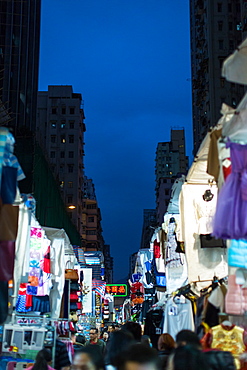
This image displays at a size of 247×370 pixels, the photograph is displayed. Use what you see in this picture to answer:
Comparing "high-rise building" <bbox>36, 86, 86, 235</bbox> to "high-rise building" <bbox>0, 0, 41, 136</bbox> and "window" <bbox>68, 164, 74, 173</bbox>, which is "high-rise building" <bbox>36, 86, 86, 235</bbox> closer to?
"window" <bbox>68, 164, 74, 173</bbox>

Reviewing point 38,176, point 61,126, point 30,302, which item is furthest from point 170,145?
point 30,302

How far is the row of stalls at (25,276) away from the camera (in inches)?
233

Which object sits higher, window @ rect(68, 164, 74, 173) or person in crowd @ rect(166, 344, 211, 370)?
window @ rect(68, 164, 74, 173)

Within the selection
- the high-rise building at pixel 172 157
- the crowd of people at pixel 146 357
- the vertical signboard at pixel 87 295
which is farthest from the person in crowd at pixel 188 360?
the high-rise building at pixel 172 157

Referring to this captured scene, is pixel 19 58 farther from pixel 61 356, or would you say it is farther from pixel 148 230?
pixel 148 230

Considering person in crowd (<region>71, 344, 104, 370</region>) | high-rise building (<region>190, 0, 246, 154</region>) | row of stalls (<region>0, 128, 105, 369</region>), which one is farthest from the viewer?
high-rise building (<region>190, 0, 246, 154</region>)

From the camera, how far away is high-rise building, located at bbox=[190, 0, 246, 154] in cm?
4997

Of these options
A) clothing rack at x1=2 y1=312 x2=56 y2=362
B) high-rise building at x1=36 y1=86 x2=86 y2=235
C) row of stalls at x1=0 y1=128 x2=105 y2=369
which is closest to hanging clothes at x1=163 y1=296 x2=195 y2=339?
row of stalls at x1=0 y1=128 x2=105 y2=369

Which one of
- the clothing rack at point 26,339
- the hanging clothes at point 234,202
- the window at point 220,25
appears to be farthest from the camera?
the window at point 220,25

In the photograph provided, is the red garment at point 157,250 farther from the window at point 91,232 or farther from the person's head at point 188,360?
the window at point 91,232

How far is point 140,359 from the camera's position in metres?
4.11

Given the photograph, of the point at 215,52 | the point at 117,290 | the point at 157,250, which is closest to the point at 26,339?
the point at 157,250

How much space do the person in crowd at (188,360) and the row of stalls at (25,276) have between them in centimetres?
247

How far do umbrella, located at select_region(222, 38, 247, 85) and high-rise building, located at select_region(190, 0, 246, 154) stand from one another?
4314cm
